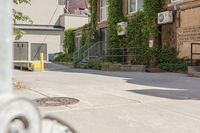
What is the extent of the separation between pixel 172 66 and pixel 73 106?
13344 mm

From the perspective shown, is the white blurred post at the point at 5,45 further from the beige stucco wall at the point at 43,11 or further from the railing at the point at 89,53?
the beige stucco wall at the point at 43,11

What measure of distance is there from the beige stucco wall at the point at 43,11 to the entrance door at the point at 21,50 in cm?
318

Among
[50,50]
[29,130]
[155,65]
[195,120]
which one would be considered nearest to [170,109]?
[195,120]

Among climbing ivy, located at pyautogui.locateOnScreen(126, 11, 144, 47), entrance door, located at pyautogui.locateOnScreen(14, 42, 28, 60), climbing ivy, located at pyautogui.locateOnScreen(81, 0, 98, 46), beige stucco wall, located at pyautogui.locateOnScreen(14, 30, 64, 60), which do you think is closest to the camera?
climbing ivy, located at pyautogui.locateOnScreen(126, 11, 144, 47)

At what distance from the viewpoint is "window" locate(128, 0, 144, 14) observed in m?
25.9

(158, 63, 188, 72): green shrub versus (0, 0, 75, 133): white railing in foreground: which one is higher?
(0, 0, 75, 133): white railing in foreground

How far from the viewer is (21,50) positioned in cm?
4238

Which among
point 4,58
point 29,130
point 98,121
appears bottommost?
point 98,121

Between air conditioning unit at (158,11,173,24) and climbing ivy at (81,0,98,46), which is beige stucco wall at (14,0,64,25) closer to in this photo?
climbing ivy at (81,0,98,46)

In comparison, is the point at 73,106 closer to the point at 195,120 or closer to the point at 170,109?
the point at 170,109

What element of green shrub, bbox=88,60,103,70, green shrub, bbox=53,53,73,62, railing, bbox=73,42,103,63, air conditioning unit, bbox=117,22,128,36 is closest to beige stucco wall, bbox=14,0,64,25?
green shrub, bbox=53,53,73,62

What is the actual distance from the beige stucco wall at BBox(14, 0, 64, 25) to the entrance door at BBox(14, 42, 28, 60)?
3183mm

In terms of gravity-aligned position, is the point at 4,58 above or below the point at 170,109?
above

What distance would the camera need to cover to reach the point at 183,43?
2100cm
